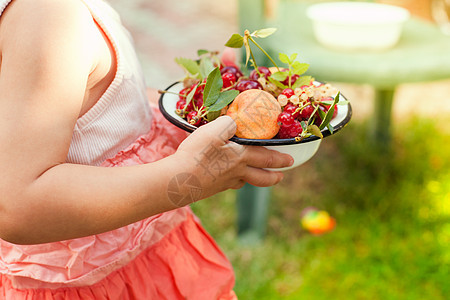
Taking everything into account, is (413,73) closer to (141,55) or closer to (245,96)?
(245,96)

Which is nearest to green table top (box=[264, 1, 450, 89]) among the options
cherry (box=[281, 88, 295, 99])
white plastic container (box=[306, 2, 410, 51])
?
white plastic container (box=[306, 2, 410, 51])

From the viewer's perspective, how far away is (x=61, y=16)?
602mm

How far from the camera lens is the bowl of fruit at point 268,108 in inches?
Answer: 28.8

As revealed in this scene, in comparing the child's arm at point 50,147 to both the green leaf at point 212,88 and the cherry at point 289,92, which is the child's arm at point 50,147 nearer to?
the green leaf at point 212,88

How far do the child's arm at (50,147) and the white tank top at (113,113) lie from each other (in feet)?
0.30

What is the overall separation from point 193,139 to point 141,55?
324 cm

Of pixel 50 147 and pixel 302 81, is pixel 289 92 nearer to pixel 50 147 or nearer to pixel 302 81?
pixel 302 81

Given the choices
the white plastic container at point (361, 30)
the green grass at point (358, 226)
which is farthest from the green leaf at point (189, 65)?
the green grass at point (358, 226)

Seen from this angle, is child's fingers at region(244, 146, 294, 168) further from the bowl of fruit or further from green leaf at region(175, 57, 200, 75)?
green leaf at region(175, 57, 200, 75)

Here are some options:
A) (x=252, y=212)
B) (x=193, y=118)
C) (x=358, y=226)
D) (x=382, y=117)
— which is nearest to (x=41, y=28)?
(x=193, y=118)

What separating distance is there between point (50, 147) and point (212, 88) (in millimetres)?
277

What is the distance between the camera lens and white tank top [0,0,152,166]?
715mm

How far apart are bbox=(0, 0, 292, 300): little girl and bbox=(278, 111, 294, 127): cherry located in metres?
0.06

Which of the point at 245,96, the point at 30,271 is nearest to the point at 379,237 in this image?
the point at 245,96
